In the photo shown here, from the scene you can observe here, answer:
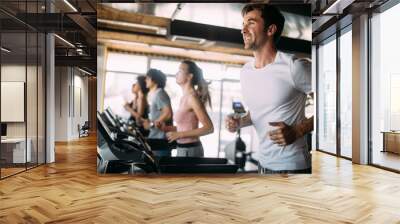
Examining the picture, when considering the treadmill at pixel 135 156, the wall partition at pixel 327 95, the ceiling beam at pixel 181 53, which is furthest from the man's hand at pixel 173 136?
the wall partition at pixel 327 95

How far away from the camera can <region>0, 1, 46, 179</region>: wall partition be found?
6082 millimetres

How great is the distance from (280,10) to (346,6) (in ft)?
4.39

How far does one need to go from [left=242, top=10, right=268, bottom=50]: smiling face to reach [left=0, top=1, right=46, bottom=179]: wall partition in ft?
12.3

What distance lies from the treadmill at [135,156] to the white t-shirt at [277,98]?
712 millimetres

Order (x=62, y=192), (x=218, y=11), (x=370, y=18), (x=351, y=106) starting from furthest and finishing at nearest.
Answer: (x=351, y=106)
(x=370, y=18)
(x=218, y=11)
(x=62, y=192)

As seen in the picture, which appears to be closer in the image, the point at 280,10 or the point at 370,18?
the point at 280,10

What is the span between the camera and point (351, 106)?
8.19m

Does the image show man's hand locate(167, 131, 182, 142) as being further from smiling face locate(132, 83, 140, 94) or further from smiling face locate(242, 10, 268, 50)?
smiling face locate(242, 10, 268, 50)

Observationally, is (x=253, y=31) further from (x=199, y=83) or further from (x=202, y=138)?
(x=202, y=138)

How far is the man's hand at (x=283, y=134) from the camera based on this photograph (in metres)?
5.98

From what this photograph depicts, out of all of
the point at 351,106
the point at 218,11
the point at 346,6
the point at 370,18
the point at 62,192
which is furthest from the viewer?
the point at 351,106

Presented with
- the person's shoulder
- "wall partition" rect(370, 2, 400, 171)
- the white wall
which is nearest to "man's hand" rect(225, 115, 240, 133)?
the person's shoulder

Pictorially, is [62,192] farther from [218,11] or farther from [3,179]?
[218,11]

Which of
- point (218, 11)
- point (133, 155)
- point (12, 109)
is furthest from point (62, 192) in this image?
point (218, 11)
